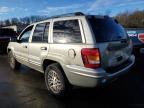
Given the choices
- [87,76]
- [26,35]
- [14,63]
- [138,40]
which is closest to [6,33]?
[14,63]

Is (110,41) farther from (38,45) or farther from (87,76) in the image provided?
(38,45)

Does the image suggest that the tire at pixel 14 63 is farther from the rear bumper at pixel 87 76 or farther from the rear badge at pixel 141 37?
the rear badge at pixel 141 37

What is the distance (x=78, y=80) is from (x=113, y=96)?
113 cm

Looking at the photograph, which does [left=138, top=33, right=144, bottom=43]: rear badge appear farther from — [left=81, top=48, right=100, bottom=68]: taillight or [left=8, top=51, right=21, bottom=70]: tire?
[left=8, top=51, right=21, bottom=70]: tire

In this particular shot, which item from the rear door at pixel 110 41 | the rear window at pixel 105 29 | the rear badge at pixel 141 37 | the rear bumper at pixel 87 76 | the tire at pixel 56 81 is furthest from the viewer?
the rear badge at pixel 141 37

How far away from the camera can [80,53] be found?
15.2ft

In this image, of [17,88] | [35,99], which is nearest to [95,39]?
[35,99]

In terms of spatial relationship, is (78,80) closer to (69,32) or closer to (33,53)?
(69,32)

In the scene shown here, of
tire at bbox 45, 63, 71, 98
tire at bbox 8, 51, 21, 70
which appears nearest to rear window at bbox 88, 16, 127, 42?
tire at bbox 45, 63, 71, 98

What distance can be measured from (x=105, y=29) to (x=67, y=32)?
0.82 metres

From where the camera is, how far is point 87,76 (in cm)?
460

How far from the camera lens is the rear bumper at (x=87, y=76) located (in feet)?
14.9

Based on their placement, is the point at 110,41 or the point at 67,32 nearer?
the point at 110,41

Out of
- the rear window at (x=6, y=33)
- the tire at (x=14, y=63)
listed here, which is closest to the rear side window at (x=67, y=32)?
Answer: the tire at (x=14, y=63)
